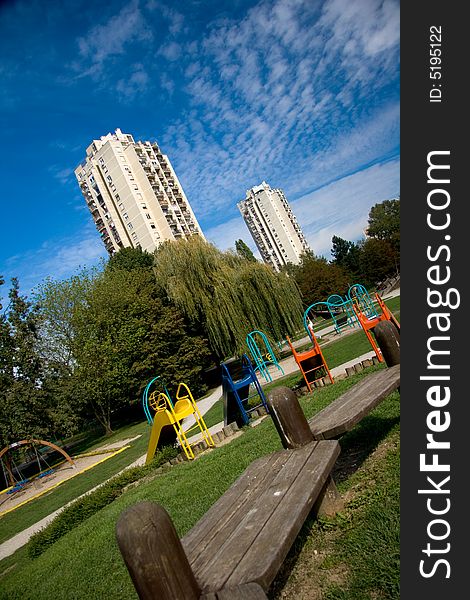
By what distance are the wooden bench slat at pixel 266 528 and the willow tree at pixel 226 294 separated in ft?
55.9

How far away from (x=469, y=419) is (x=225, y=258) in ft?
68.6

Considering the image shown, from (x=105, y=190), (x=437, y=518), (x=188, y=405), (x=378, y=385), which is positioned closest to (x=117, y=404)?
(x=188, y=405)

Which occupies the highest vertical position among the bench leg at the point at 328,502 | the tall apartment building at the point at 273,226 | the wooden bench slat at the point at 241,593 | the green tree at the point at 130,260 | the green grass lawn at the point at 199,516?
the tall apartment building at the point at 273,226

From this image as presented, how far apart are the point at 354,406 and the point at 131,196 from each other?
186 feet

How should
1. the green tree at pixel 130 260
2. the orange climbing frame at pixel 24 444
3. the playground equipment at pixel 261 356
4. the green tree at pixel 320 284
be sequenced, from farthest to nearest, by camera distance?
1. the green tree at pixel 320 284
2. the green tree at pixel 130 260
3. the orange climbing frame at pixel 24 444
4. the playground equipment at pixel 261 356

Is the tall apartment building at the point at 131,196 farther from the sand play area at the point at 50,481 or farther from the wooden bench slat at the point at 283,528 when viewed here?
the wooden bench slat at the point at 283,528

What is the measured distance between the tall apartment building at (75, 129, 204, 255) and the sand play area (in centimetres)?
3957

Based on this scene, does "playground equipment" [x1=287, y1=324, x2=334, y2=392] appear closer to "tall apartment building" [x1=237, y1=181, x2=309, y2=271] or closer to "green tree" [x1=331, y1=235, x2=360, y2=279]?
"green tree" [x1=331, y1=235, x2=360, y2=279]

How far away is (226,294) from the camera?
20.4m

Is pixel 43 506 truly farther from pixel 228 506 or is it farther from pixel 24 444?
pixel 228 506

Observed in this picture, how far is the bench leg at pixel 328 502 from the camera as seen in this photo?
118 inches

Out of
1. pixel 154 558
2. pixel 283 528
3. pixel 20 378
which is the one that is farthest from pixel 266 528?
pixel 20 378

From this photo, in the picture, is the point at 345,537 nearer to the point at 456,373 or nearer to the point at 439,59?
the point at 456,373

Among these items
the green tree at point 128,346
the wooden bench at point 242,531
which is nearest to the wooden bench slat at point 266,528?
the wooden bench at point 242,531
